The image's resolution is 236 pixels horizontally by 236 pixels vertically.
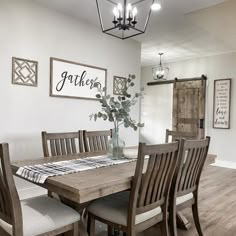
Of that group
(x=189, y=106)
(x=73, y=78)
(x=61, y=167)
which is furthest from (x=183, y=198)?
(x=189, y=106)

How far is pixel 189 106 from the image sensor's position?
6.21 meters

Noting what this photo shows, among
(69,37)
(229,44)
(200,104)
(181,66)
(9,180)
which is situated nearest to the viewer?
(9,180)

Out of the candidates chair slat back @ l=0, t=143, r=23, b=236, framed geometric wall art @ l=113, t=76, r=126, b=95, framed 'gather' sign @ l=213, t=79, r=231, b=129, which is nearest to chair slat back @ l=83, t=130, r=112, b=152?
chair slat back @ l=0, t=143, r=23, b=236

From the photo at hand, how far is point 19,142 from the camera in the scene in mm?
3178

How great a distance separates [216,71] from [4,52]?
4676 mm

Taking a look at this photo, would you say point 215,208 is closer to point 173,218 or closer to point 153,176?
point 173,218

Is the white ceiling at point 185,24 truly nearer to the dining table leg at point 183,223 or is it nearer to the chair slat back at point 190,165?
the chair slat back at point 190,165

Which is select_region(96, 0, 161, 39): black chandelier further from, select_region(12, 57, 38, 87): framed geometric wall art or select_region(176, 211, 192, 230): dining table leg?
select_region(176, 211, 192, 230): dining table leg

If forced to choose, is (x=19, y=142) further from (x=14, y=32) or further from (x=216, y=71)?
(x=216, y=71)

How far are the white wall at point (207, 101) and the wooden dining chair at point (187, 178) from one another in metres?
3.79

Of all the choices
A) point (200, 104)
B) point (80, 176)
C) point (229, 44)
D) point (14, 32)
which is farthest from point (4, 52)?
point (200, 104)

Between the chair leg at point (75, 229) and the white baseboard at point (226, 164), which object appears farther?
the white baseboard at point (226, 164)

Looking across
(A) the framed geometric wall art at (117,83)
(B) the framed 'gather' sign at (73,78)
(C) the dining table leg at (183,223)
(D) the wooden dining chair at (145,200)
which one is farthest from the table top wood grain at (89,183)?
(A) the framed geometric wall art at (117,83)

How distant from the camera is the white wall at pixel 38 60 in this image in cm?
304
